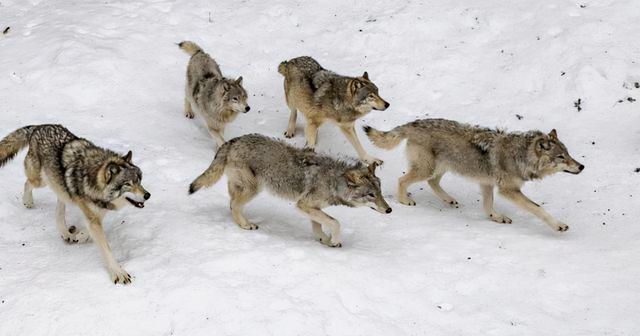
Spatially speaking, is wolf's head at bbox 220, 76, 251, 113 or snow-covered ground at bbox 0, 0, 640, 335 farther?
wolf's head at bbox 220, 76, 251, 113

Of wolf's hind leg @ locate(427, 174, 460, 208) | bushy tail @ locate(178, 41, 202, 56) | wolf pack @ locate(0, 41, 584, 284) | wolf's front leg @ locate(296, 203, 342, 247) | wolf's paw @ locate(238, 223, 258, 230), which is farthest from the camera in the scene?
bushy tail @ locate(178, 41, 202, 56)

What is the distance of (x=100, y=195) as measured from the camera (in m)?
7.72

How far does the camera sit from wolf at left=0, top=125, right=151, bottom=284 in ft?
25.2

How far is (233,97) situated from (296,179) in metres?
3.55

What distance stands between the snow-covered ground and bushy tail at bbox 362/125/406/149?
2.94 ft

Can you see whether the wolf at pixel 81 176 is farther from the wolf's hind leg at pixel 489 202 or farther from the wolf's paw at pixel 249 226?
the wolf's hind leg at pixel 489 202

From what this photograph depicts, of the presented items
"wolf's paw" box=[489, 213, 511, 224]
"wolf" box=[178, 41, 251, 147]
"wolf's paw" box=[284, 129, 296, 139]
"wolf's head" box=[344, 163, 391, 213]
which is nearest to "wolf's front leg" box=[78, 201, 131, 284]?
"wolf's head" box=[344, 163, 391, 213]

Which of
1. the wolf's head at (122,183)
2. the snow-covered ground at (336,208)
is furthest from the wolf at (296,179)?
the wolf's head at (122,183)

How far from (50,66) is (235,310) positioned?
8.62 metres

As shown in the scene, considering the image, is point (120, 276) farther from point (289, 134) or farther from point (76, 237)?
point (289, 134)

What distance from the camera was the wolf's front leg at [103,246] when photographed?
293 inches

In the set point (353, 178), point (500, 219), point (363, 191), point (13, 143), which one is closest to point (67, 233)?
point (13, 143)

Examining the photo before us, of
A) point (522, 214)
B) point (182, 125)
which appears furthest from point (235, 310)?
point (182, 125)

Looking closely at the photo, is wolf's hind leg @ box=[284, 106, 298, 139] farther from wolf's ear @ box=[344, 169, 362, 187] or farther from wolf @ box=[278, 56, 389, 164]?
wolf's ear @ box=[344, 169, 362, 187]
